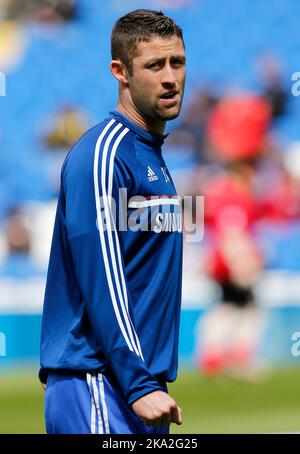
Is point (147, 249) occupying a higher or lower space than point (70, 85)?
lower

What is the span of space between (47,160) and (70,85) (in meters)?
0.87

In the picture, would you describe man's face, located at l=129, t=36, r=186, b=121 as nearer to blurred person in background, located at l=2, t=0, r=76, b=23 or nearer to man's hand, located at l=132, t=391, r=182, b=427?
man's hand, located at l=132, t=391, r=182, b=427

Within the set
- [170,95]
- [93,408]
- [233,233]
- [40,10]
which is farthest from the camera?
[40,10]

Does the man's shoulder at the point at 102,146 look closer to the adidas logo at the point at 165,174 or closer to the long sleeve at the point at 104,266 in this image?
the long sleeve at the point at 104,266

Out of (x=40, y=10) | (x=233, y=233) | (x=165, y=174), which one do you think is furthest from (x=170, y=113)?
(x=40, y=10)

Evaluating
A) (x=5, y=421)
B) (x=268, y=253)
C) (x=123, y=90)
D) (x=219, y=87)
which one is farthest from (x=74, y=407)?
(x=219, y=87)

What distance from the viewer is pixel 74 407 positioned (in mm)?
2600

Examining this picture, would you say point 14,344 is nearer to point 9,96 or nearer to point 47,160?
point 47,160

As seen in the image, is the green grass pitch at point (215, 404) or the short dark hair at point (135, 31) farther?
the green grass pitch at point (215, 404)

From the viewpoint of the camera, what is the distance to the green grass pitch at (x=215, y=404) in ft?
21.9

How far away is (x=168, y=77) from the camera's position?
267 cm

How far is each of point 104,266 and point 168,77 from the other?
1.84 feet

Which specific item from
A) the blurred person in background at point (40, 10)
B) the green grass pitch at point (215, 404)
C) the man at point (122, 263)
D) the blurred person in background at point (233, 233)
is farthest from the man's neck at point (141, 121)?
the blurred person in background at point (40, 10)

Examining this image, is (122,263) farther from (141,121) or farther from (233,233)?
(233,233)
